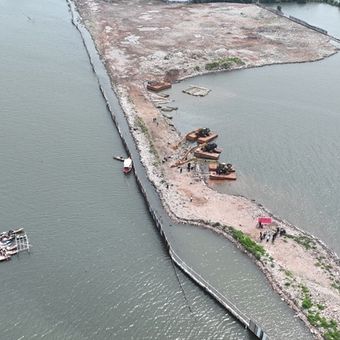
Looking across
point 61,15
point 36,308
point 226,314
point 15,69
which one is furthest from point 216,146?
point 61,15

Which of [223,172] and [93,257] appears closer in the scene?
[93,257]

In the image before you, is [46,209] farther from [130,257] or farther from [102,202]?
[130,257]

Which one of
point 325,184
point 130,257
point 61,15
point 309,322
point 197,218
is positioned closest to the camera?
point 309,322

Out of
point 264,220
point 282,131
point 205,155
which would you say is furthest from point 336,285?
point 282,131

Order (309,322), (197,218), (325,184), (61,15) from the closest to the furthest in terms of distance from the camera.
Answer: (309,322) → (197,218) → (325,184) → (61,15)

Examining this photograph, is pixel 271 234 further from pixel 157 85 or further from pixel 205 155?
pixel 157 85

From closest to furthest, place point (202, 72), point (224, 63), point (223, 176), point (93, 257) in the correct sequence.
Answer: point (93, 257) < point (223, 176) < point (202, 72) < point (224, 63)
